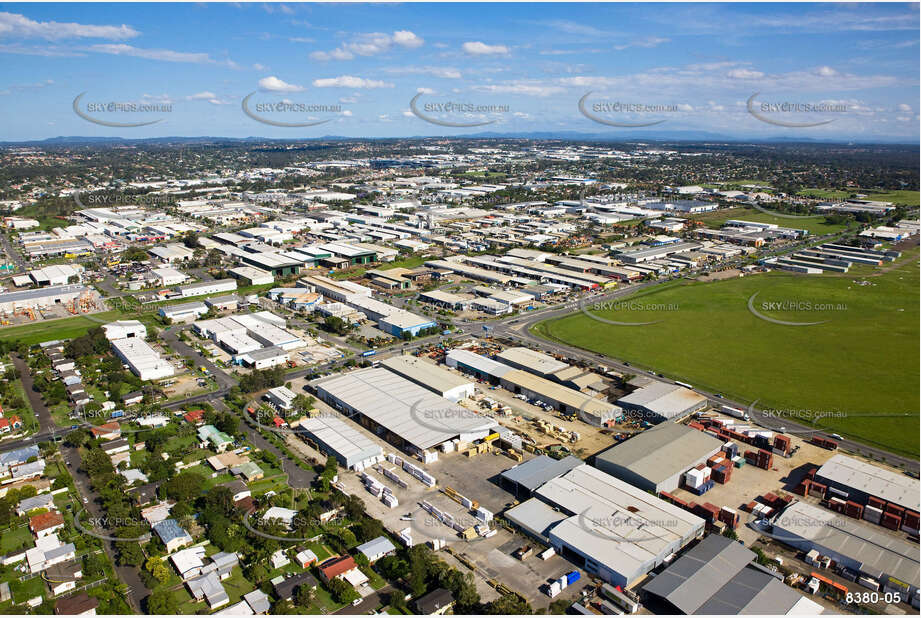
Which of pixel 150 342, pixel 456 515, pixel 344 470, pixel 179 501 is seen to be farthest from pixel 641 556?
pixel 150 342

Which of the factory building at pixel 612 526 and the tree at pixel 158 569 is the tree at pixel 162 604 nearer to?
the tree at pixel 158 569

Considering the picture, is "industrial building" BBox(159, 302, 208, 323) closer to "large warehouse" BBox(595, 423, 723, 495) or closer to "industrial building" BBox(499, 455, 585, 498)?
"industrial building" BBox(499, 455, 585, 498)

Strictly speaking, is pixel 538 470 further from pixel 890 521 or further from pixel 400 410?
pixel 890 521

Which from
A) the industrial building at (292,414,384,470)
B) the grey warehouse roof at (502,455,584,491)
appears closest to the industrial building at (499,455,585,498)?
the grey warehouse roof at (502,455,584,491)

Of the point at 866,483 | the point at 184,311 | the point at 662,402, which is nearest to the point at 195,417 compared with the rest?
the point at 184,311

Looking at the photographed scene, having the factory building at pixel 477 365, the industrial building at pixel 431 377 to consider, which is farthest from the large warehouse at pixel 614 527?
the factory building at pixel 477 365
